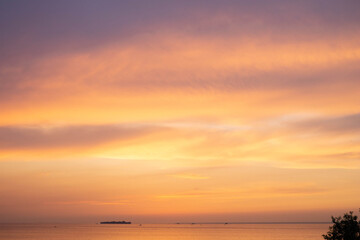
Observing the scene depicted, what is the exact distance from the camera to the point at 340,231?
51.9m

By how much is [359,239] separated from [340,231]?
223cm

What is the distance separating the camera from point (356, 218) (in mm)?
51812

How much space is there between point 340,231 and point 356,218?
2452 mm

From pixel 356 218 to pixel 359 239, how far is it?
2.48 metres

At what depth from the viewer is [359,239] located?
50.7 meters
